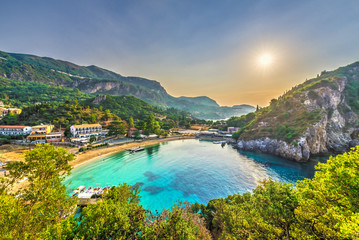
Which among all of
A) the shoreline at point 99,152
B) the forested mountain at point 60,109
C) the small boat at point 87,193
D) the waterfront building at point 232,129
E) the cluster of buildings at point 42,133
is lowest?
the small boat at point 87,193

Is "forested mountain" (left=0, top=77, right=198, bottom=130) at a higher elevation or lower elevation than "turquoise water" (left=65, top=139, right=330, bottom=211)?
higher

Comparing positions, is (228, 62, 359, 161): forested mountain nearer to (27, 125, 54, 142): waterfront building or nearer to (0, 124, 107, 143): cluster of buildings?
(0, 124, 107, 143): cluster of buildings

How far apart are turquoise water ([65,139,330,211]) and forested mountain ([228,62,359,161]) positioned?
583cm

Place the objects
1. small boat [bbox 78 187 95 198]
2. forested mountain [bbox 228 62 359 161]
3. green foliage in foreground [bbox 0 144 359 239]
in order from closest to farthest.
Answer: green foliage in foreground [bbox 0 144 359 239] → small boat [bbox 78 187 95 198] → forested mountain [bbox 228 62 359 161]

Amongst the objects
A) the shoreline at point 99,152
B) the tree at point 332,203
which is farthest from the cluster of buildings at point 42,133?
the tree at point 332,203

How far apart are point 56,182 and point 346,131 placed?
3270 inches

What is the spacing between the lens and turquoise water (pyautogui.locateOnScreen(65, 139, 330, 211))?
78.0 ft

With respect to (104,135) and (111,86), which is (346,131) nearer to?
(104,135)

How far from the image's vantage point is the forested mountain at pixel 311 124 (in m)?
41.6

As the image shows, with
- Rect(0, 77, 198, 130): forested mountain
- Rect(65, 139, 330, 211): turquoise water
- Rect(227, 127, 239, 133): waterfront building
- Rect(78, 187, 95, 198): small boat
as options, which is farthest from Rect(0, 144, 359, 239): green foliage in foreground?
Rect(227, 127, 239, 133): waterfront building

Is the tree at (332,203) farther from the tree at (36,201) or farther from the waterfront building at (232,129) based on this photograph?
the waterfront building at (232,129)

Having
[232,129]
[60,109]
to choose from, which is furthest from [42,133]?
[232,129]

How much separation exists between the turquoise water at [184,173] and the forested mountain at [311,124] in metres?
5.83

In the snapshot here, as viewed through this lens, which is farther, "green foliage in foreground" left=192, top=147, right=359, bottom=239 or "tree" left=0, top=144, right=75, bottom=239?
"tree" left=0, top=144, right=75, bottom=239
